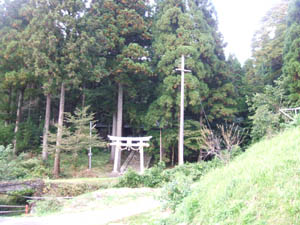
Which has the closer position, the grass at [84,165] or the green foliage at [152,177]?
the green foliage at [152,177]

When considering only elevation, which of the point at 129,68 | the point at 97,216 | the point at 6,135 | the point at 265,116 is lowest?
the point at 97,216

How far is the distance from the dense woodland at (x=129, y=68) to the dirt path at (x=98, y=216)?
19.2 feet

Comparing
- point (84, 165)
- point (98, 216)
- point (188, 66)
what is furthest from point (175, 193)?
point (84, 165)

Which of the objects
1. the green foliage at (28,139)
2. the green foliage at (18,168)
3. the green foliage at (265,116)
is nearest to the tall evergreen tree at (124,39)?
the green foliage at (18,168)

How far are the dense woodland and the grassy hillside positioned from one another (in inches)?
299

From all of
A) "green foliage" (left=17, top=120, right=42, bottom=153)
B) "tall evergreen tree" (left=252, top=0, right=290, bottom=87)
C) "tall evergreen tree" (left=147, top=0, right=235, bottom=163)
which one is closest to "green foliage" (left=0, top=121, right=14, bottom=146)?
"green foliage" (left=17, top=120, right=42, bottom=153)

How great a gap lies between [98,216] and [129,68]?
9144 millimetres

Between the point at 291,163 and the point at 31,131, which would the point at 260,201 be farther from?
the point at 31,131

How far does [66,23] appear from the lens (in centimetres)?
1223

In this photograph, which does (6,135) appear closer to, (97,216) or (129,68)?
(129,68)

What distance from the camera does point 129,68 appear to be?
13961 millimetres

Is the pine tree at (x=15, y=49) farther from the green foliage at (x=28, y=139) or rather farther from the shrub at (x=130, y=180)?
the shrub at (x=130, y=180)

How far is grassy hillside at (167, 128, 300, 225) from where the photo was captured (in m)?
2.70

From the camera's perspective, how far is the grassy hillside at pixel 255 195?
8.84ft
